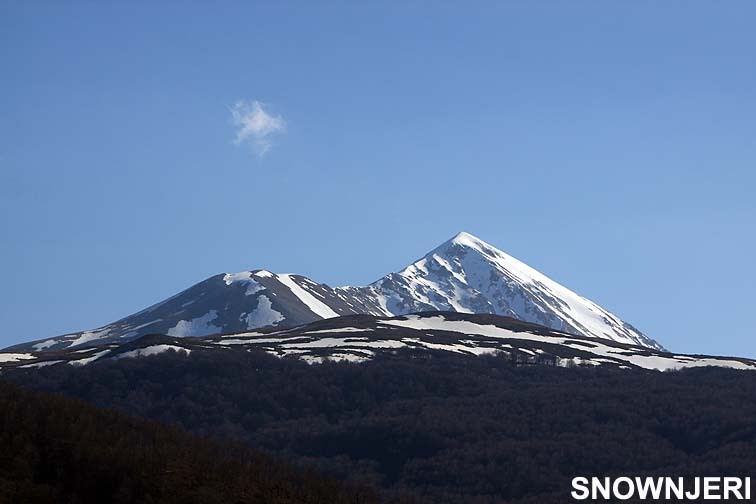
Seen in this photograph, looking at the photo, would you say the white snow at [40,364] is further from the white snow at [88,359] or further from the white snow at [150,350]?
the white snow at [150,350]

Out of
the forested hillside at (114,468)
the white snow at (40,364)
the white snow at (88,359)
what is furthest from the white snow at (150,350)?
the forested hillside at (114,468)

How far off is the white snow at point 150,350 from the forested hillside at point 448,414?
2961 mm

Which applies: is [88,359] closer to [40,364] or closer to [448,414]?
[40,364]

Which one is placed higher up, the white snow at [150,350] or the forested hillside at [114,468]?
the white snow at [150,350]

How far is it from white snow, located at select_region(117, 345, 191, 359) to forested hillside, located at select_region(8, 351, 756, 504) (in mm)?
2961

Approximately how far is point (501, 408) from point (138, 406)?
57.5 metres

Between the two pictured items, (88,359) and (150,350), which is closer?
(150,350)

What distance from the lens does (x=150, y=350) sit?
187 metres

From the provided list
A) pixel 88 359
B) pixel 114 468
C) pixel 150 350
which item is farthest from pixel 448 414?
pixel 114 468

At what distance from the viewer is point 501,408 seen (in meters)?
169

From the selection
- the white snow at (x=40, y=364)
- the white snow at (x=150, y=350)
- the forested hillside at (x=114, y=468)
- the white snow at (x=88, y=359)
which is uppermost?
the white snow at (x=150, y=350)

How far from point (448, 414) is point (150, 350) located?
57236mm

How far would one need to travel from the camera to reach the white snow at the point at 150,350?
185 m

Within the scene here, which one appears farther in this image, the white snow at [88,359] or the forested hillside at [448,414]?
the white snow at [88,359]
